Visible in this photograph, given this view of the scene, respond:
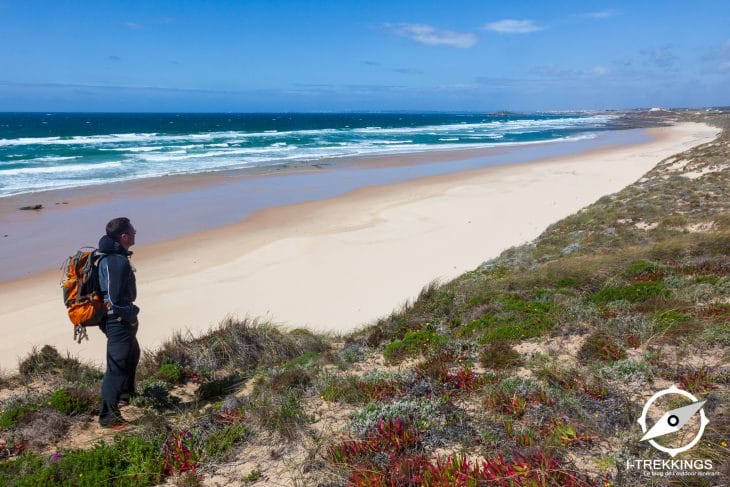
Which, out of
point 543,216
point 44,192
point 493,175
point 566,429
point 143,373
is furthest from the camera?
point 493,175

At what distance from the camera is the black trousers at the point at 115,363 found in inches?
159

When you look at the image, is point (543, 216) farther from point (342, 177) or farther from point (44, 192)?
point (44, 192)

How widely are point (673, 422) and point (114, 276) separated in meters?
4.20

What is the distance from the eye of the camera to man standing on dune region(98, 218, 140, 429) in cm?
390

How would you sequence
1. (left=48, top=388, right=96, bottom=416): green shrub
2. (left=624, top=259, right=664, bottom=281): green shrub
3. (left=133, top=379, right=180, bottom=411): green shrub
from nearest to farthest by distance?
(left=48, top=388, right=96, bottom=416): green shrub
(left=133, top=379, right=180, bottom=411): green shrub
(left=624, top=259, right=664, bottom=281): green shrub

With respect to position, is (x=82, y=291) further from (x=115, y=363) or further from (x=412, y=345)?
(x=412, y=345)

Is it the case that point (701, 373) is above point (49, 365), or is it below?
above

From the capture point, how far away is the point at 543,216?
15320 mm

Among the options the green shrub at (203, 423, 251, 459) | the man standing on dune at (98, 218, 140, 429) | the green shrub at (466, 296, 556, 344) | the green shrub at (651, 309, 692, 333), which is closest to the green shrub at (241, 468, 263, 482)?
the green shrub at (203, 423, 251, 459)

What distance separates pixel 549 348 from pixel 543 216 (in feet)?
36.8

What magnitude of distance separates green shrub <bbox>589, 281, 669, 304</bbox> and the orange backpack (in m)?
5.36

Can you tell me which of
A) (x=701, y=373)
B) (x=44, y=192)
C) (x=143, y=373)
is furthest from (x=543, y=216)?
(x=44, y=192)

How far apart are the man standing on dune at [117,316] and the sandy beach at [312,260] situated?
340 centimetres

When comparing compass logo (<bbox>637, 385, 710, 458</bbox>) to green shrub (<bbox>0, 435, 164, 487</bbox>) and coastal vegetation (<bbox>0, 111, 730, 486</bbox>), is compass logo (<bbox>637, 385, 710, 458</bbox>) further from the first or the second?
green shrub (<bbox>0, 435, 164, 487</bbox>)
